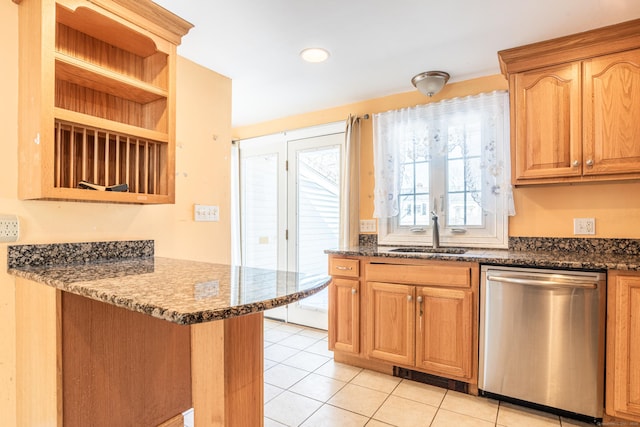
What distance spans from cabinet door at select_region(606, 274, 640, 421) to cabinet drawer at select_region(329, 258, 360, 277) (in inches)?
57.7

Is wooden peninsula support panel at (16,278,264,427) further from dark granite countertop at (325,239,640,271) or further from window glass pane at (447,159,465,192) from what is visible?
window glass pane at (447,159,465,192)

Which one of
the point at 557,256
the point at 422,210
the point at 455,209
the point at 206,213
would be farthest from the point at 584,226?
the point at 206,213

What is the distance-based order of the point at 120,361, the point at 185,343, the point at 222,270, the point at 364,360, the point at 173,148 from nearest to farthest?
the point at 222,270 → the point at 120,361 → the point at 173,148 → the point at 185,343 → the point at 364,360

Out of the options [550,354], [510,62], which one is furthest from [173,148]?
[550,354]

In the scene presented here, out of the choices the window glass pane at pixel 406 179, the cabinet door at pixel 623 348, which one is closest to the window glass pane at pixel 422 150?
the window glass pane at pixel 406 179

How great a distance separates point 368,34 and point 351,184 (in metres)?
1.32

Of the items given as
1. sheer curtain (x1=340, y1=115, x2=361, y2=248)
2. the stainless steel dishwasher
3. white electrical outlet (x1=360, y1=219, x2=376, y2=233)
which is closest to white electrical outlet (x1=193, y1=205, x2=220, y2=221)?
sheer curtain (x1=340, y1=115, x2=361, y2=248)

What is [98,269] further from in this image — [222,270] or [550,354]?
[550,354]

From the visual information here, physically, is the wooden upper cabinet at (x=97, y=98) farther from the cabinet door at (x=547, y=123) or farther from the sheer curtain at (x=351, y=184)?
the cabinet door at (x=547, y=123)

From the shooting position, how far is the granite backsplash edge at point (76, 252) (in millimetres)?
1521

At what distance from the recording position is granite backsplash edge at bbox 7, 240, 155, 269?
1521mm

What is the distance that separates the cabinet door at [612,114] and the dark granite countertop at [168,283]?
1.93m

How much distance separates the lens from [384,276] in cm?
242

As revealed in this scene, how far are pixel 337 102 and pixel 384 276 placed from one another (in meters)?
1.73
